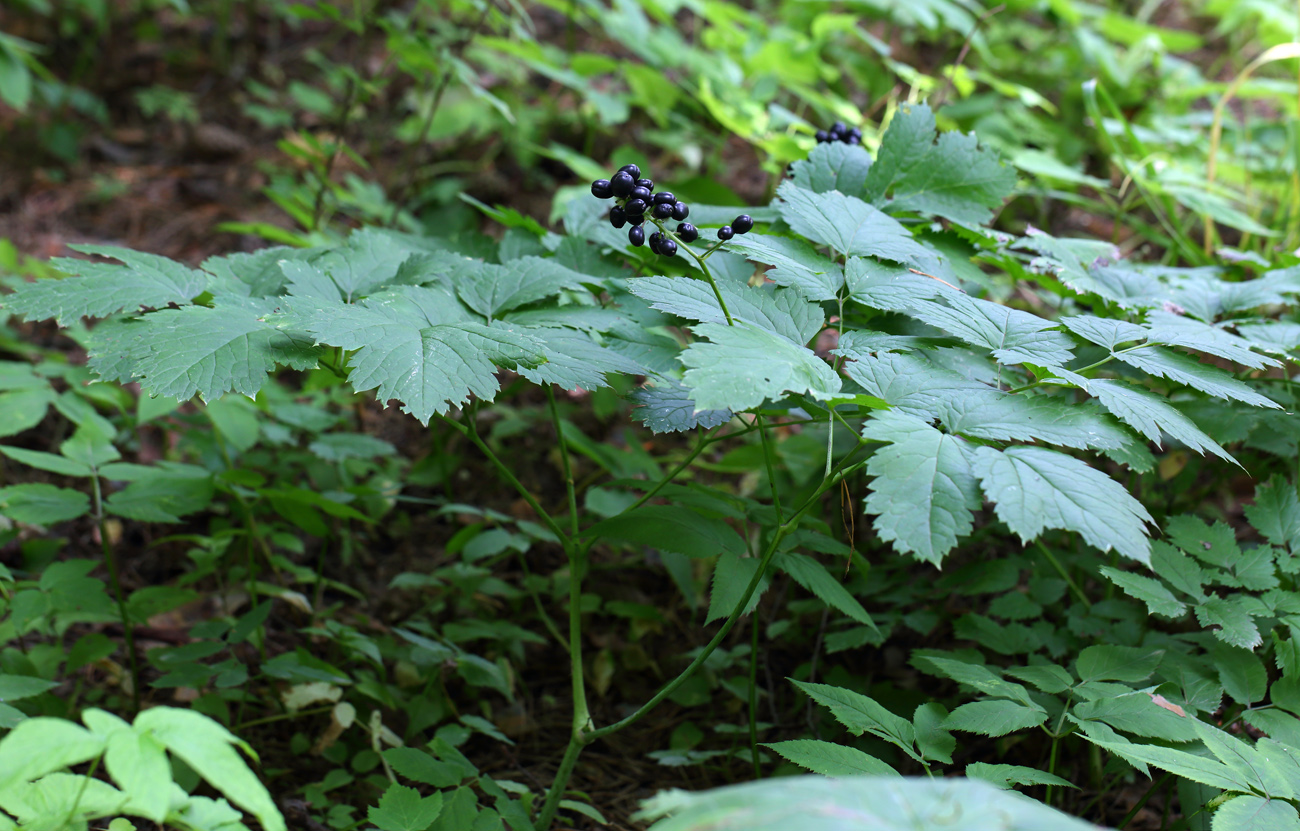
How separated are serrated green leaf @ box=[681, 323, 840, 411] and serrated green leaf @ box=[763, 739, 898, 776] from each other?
51cm

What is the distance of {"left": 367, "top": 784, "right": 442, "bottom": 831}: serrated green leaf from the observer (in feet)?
4.24

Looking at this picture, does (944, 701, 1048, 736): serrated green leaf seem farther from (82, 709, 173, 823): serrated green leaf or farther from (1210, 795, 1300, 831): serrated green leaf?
(82, 709, 173, 823): serrated green leaf

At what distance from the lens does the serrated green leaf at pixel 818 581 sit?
4.62 ft

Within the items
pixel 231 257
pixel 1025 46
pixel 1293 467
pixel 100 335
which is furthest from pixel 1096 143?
pixel 100 335

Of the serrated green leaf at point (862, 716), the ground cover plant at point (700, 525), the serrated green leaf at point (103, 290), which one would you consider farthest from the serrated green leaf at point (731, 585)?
the serrated green leaf at point (103, 290)

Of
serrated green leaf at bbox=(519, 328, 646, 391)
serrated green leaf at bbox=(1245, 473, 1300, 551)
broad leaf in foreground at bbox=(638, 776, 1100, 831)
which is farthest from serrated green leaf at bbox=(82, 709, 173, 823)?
serrated green leaf at bbox=(1245, 473, 1300, 551)

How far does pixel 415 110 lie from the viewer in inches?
183

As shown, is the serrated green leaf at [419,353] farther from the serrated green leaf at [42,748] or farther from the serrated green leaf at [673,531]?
the serrated green leaf at [42,748]

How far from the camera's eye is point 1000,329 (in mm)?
1365

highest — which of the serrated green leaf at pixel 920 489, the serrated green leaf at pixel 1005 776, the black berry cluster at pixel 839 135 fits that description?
the black berry cluster at pixel 839 135

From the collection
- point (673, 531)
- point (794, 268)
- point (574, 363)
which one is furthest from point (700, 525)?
point (794, 268)

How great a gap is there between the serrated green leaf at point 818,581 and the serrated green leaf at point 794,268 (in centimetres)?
47

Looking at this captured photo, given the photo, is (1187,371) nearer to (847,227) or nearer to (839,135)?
(847,227)

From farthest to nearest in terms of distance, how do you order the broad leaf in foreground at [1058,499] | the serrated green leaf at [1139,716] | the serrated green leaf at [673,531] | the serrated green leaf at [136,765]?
the serrated green leaf at [673,531], the serrated green leaf at [1139,716], the broad leaf in foreground at [1058,499], the serrated green leaf at [136,765]
